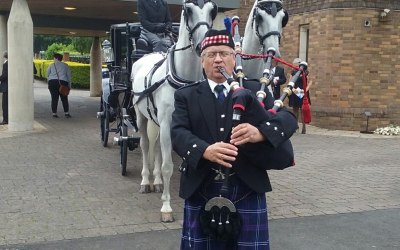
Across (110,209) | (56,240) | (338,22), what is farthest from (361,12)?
(56,240)

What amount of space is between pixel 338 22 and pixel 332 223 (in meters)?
9.39

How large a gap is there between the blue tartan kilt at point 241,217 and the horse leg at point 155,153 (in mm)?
3849

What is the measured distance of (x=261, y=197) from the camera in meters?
3.08

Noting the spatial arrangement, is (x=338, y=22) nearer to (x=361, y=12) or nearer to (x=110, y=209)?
(x=361, y=12)

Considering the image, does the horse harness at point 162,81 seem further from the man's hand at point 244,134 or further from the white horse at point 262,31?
the man's hand at point 244,134

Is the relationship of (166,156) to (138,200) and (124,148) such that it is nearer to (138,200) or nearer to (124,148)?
(138,200)

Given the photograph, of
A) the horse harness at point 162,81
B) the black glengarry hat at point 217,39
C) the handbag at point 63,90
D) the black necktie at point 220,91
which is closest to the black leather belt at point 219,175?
the black necktie at point 220,91

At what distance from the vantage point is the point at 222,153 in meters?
2.70

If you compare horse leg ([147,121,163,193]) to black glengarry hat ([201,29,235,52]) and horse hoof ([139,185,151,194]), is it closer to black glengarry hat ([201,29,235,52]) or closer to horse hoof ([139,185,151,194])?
horse hoof ([139,185,151,194])

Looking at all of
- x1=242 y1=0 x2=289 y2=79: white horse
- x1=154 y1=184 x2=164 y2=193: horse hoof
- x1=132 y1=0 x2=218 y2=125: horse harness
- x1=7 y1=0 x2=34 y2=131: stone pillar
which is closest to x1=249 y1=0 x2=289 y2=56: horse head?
x1=242 y1=0 x2=289 y2=79: white horse

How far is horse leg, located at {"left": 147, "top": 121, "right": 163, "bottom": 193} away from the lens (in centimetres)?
693

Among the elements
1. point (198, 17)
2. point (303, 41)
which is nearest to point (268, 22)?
point (198, 17)

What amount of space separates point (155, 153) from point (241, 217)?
458 centimetres

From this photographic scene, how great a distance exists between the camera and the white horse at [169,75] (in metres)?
5.36
